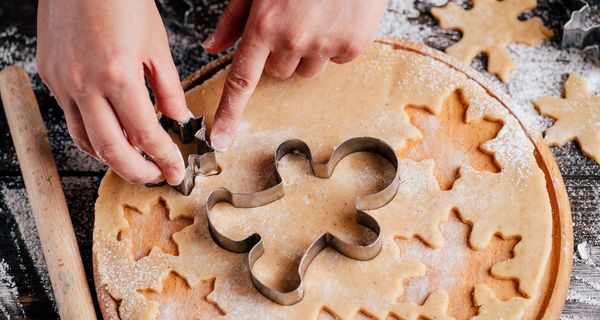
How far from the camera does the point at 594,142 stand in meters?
1.67

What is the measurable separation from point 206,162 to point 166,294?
0.93 feet

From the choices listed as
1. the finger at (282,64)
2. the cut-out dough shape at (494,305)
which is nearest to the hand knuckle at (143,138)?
the finger at (282,64)

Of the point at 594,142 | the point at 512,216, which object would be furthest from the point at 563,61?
the point at 512,216

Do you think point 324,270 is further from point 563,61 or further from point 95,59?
point 563,61

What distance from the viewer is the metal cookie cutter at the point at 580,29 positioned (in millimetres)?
1791

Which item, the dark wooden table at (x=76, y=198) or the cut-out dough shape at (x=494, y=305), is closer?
the cut-out dough shape at (x=494, y=305)

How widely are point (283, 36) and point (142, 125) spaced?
31cm

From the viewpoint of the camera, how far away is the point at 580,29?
5.88 ft

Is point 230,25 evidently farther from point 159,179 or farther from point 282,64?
point 159,179

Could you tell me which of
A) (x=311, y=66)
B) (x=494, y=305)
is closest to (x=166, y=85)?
(x=311, y=66)

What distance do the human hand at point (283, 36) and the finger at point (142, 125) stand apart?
0.15 m

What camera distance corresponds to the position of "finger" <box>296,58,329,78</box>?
150 centimetres

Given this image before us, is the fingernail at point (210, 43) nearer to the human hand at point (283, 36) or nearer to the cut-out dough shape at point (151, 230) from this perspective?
the human hand at point (283, 36)

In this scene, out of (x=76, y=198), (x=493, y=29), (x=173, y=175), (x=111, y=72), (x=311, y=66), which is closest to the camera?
(x=111, y=72)
